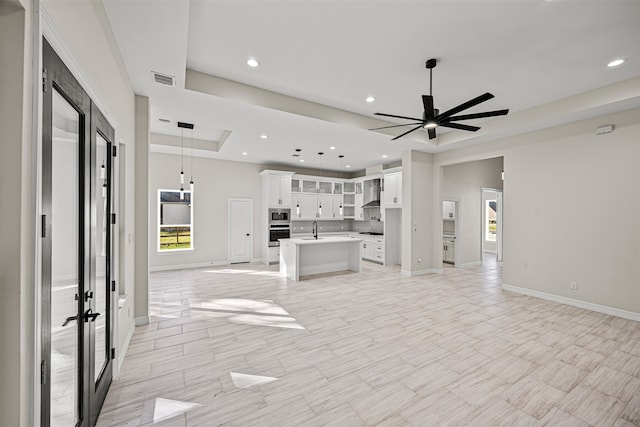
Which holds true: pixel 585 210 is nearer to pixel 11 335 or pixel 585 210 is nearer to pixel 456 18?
pixel 456 18

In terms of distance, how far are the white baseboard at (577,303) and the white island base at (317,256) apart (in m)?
3.38

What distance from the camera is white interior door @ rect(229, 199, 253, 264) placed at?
788cm

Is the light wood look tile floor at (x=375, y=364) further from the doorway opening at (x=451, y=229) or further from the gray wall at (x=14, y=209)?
the doorway opening at (x=451, y=229)

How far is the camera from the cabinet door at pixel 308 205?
28.9 feet

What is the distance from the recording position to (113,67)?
245cm

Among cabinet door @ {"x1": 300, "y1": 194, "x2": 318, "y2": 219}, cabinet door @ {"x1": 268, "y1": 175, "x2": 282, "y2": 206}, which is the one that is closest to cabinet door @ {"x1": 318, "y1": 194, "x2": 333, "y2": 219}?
cabinet door @ {"x1": 300, "y1": 194, "x2": 318, "y2": 219}

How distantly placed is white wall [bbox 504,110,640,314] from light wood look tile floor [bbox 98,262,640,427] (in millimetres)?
540

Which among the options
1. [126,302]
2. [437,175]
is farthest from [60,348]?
[437,175]

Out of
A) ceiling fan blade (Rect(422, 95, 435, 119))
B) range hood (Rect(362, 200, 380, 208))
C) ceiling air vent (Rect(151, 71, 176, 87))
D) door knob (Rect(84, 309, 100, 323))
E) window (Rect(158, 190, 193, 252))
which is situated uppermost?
ceiling air vent (Rect(151, 71, 176, 87))

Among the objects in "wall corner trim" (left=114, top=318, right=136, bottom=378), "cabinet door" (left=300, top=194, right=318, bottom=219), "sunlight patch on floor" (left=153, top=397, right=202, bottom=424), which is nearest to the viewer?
"sunlight patch on floor" (left=153, top=397, right=202, bottom=424)

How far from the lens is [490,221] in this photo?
10430mm

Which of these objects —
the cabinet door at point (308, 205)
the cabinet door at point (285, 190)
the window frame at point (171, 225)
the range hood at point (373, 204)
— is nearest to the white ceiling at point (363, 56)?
the window frame at point (171, 225)

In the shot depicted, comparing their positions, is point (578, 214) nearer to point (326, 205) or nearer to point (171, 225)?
point (326, 205)

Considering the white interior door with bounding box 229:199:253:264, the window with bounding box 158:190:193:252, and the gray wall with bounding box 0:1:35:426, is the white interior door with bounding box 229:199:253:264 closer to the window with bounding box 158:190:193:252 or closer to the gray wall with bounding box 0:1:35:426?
the window with bounding box 158:190:193:252
